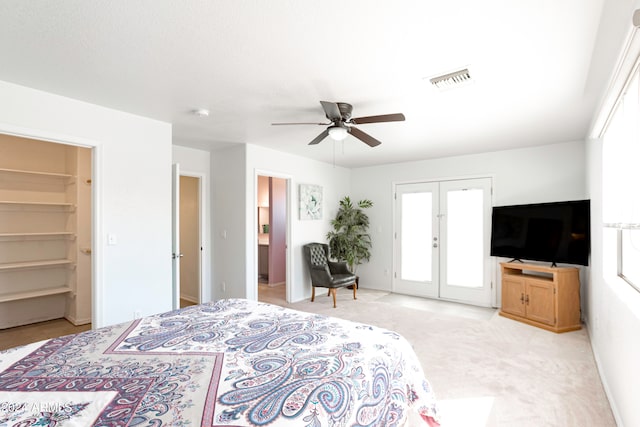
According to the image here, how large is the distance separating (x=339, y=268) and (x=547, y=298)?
2815mm

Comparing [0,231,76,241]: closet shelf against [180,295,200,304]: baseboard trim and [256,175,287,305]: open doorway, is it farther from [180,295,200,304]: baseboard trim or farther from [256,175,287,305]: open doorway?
[256,175,287,305]: open doorway

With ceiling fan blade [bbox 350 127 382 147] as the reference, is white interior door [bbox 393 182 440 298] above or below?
below

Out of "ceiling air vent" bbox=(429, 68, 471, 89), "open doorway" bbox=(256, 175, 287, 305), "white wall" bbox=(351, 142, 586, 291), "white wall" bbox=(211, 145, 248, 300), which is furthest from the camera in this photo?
"open doorway" bbox=(256, 175, 287, 305)

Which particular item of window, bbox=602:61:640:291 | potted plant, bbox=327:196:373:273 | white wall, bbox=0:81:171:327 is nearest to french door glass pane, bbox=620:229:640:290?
window, bbox=602:61:640:291

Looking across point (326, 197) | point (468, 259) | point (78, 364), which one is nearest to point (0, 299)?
point (78, 364)

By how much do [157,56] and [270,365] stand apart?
201 cm

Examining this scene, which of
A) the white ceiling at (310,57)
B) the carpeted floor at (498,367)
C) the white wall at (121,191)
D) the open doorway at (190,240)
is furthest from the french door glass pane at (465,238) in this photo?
the white wall at (121,191)

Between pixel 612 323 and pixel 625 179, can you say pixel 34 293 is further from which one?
pixel 625 179

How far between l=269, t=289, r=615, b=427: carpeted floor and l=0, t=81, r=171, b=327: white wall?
2.33 metres

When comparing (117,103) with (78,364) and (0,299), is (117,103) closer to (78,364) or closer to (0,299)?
(78,364)

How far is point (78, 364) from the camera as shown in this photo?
1427mm

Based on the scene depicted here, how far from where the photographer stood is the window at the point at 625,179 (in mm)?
1945

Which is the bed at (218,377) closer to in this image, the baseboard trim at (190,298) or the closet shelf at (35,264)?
the closet shelf at (35,264)

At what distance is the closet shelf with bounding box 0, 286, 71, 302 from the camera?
3726mm
